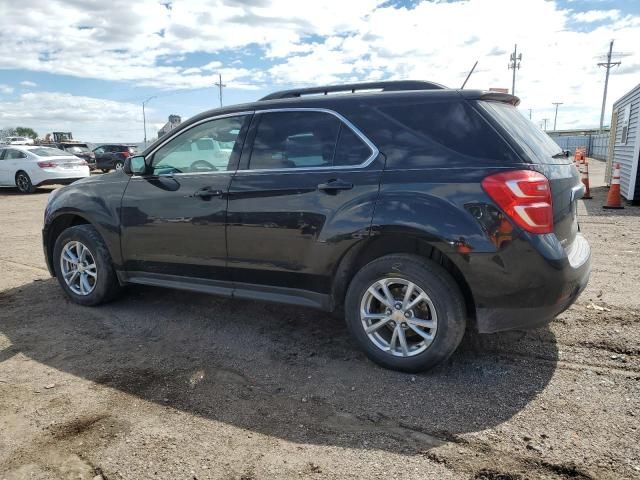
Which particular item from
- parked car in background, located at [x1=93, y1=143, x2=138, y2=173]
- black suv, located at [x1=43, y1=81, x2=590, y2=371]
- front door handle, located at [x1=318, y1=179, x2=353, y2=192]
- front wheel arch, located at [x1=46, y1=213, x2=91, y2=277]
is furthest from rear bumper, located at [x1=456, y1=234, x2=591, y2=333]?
parked car in background, located at [x1=93, y1=143, x2=138, y2=173]

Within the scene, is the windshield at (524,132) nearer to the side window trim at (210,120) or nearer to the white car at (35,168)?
the side window trim at (210,120)

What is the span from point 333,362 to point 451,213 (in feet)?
4.51

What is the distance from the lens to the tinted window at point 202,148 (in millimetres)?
4043

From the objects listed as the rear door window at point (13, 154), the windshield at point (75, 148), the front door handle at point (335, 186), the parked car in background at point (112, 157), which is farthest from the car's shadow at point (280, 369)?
the windshield at point (75, 148)

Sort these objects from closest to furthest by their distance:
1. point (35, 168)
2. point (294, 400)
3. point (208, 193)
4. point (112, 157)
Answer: point (294, 400)
point (208, 193)
point (35, 168)
point (112, 157)

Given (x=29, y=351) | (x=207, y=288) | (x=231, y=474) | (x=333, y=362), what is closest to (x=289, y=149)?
(x=207, y=288)

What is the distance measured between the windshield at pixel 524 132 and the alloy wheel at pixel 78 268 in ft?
12.4

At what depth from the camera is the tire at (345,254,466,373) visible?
3.15 metres

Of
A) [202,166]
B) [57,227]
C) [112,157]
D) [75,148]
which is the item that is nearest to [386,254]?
[202,166]

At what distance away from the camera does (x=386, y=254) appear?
343cm

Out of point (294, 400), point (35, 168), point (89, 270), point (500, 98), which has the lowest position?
point (294, 400)

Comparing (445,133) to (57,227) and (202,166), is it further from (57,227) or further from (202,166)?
(57,227)

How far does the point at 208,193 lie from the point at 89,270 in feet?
5.73

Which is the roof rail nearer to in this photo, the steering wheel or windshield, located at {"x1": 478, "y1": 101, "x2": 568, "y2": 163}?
windshield, located at {"x1": 478, "y1": 101, "x2": 568, "y2": 163}
